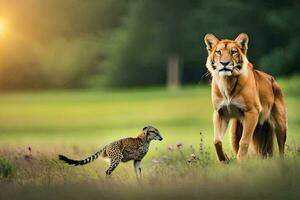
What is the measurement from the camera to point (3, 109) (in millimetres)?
17438

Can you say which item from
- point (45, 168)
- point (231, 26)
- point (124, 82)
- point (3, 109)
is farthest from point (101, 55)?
point (45, 168)

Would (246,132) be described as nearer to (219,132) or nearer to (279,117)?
(219,132)

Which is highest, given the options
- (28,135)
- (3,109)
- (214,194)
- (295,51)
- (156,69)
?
(156,69)

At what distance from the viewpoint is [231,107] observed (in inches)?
193

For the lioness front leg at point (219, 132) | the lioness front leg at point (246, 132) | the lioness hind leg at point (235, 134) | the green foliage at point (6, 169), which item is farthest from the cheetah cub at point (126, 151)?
the green foliage at point (6, 169)

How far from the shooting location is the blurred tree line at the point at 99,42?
2338 centimetres

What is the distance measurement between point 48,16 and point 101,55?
2.02 m

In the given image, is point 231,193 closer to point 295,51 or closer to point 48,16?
point 295,51

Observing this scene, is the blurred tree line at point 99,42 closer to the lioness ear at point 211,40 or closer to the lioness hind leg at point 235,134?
the lioness hind leg at point 235,134

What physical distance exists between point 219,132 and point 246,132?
17 centimetres

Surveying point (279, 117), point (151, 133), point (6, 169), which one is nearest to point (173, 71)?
point (279, 117)

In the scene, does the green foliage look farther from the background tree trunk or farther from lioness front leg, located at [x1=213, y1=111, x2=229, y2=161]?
the background tree trunk

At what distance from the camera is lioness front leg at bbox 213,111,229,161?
4887mm

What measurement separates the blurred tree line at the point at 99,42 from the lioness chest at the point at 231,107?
17.2 metres
